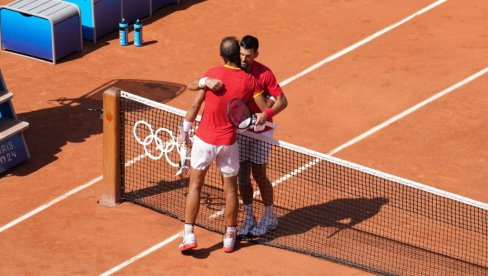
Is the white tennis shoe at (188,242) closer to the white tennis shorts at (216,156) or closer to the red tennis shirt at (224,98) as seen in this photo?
the white tennis shorts at (216,156)

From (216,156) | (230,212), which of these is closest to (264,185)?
Answer: (230,212)

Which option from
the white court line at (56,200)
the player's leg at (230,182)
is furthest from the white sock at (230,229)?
the white court line at (56,200)

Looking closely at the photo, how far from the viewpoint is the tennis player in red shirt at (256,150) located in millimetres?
15344

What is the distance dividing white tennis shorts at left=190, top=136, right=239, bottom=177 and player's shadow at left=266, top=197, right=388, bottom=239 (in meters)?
1.36

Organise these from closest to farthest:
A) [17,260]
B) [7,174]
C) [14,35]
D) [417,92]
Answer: [17,260] < [7,174] < [417,92] < [14,35]

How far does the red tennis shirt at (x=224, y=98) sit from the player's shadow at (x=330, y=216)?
5.92 ft

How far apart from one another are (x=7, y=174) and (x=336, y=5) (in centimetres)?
908

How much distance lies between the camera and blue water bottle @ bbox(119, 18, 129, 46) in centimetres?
2270

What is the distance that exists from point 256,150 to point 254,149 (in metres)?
0.03

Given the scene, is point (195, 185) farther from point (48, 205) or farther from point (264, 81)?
point (48, 205)

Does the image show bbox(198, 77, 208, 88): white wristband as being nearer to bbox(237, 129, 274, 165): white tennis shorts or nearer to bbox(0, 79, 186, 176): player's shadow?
bbox(237, 129, 274, 165): white tennis shorts

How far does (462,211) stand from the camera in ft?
54.9

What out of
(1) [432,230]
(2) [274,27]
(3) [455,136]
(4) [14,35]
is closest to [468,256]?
(1) [432,230]

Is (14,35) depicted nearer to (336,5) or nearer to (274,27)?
(274,27)
